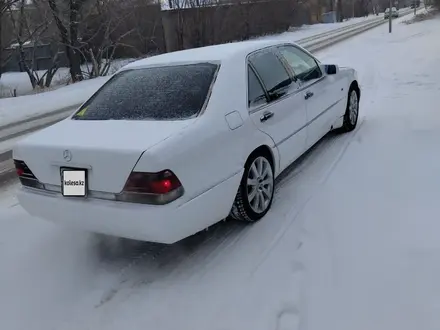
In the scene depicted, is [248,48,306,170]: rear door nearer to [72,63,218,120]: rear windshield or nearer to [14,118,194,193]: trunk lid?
[72,63,218,120]: rear windshield

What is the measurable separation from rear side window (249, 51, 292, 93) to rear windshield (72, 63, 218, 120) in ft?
1.77

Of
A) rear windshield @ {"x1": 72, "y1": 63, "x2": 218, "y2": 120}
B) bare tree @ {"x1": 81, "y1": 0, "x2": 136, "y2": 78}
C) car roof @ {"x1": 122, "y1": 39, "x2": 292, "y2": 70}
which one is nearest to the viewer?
rear windshield @ {"x1": 72, "y1": 63, "x2": 218, "y2": 120}

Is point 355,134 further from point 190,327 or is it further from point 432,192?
point 190,327

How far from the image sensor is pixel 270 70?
4445mm

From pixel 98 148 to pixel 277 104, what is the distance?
187 centimetres

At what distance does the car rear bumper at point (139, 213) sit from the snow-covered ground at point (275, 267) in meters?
0.38

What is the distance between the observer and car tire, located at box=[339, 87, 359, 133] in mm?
6285

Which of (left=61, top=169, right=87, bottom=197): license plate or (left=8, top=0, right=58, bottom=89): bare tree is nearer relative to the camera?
(left=61, top=169, right=87, bottom=197): license plate

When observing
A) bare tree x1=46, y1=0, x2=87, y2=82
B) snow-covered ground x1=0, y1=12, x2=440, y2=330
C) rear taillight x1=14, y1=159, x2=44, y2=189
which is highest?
bare tree x1=46, y1=0, x2=87, y2=82

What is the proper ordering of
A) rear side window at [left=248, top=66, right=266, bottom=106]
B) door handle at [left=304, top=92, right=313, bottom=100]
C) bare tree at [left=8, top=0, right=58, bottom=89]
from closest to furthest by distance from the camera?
1. rear side window at [left=248, top=66, right=266, bottom=106]
2. door handle at [left=304, top=92, right=313, bottom=100]
3. bare tree at [left=8, top=0, right=58, bottom=89]

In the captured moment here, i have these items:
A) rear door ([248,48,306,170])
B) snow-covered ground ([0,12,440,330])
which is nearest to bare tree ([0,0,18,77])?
snow-covered ground ([0,12,440,330])

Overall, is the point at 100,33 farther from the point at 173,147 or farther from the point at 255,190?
the point at 173,147

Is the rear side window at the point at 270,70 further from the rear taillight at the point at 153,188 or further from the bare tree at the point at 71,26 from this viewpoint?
the bare tree at the point at 71,26

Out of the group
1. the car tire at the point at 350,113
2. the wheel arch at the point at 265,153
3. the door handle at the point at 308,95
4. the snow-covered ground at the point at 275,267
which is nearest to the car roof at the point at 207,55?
the door handle at the point at 308,95
